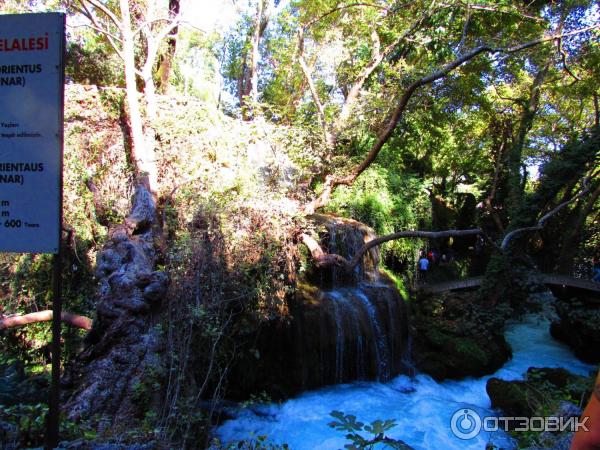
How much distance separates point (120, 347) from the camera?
14.3ft

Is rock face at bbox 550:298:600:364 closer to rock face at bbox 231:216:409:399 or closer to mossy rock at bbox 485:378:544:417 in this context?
mossy rock at bbox 485:378:544:417

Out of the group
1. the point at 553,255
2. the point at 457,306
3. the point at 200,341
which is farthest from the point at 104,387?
the point at 553,255

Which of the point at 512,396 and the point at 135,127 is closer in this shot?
the point at 512,396

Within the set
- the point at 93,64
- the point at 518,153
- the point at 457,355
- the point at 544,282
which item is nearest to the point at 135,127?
the point at 93,64

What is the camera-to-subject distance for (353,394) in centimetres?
725

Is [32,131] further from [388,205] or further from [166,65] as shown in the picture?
[166,65]

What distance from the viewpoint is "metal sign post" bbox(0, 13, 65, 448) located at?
2129 millimetres

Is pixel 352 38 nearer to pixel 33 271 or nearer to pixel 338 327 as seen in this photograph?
pixel 338 327

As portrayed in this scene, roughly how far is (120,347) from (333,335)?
167 inches

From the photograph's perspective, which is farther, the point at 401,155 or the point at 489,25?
the point at 401,155

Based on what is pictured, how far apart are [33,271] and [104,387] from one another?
14.4 feet

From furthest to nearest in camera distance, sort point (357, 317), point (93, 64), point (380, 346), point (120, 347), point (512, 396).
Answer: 1. point (93, 64)
2. point (380, 346)
3. point (357, 317)
4. point (512, 396)
5. point (120, 347)

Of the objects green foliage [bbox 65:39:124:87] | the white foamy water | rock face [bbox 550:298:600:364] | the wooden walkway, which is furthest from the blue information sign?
green foliage [bbox 65:39:124:87]

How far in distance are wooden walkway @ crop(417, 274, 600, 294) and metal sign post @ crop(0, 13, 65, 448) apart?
11.0 m
